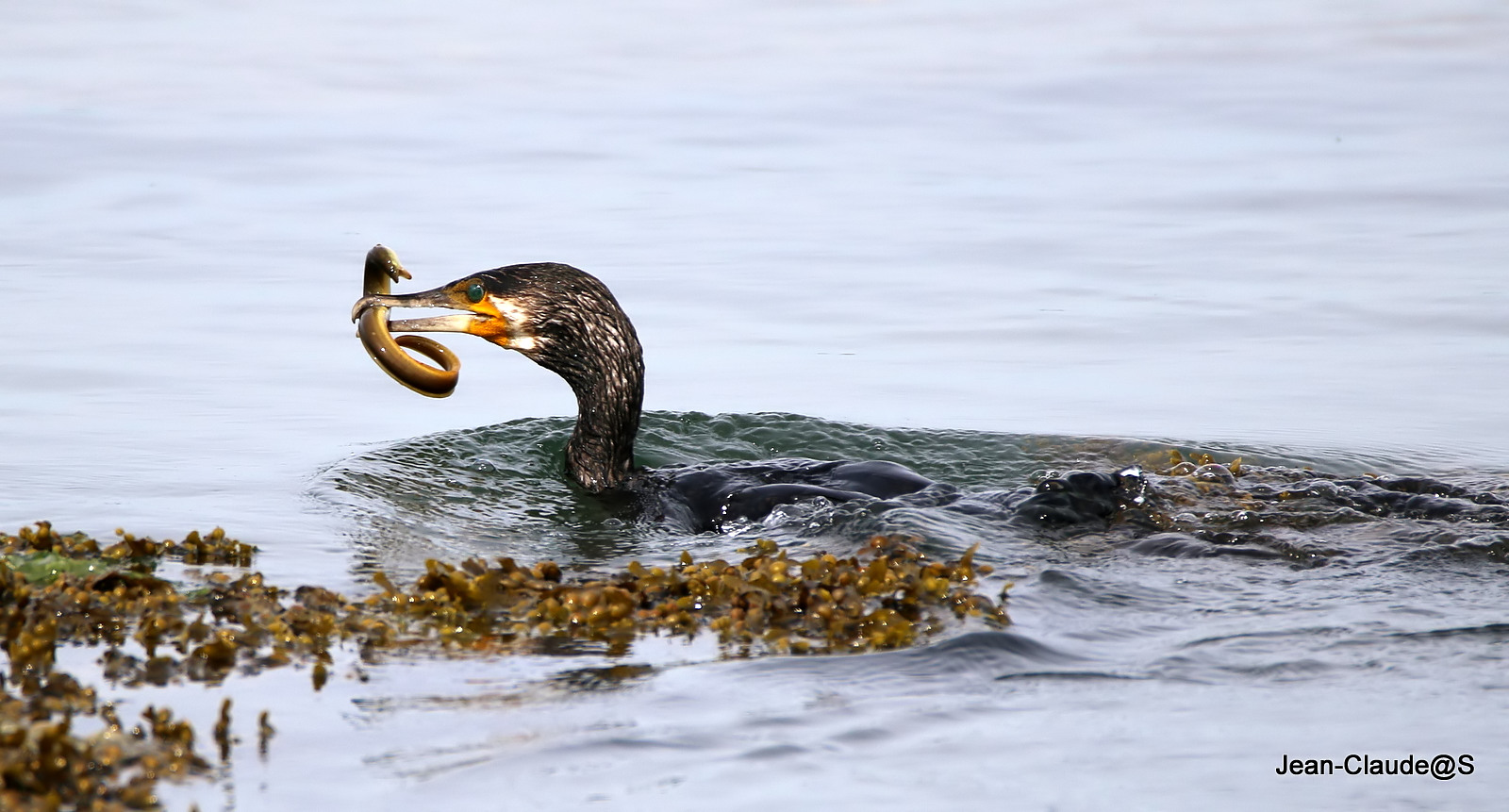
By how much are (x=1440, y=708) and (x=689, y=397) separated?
20.6ft

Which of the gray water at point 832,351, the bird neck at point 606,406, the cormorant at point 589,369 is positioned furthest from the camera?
the bird neck at point 606,406

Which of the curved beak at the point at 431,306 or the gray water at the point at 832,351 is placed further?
the curved beak at the point at 431,306

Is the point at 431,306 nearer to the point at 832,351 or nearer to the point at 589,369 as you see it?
the point at 589,369

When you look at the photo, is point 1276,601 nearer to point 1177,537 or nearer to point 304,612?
point 1177,537

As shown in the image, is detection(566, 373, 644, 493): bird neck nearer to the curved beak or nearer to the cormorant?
the cormorant

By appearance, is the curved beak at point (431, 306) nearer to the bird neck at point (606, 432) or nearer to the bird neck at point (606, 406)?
the bird neck at point (606, 406)

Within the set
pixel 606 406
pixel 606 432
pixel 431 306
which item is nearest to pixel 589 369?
pixel 606 406

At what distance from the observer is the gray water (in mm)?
4078

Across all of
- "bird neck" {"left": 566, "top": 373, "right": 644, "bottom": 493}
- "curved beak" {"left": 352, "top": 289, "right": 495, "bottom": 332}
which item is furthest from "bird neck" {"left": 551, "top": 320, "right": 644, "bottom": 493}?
"curved beak" {"left": 352, "top": 289, "right": 495, "bottom": 332}

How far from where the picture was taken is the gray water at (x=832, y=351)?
4.08m

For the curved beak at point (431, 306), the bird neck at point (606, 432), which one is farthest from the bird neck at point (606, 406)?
the curved beak at point (431, 306)

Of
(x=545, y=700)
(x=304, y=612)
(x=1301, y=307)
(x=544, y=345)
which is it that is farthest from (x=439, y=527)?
(x=1301, y=307)

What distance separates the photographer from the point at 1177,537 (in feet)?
20.1

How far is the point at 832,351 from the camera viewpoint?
11352 millimetres
